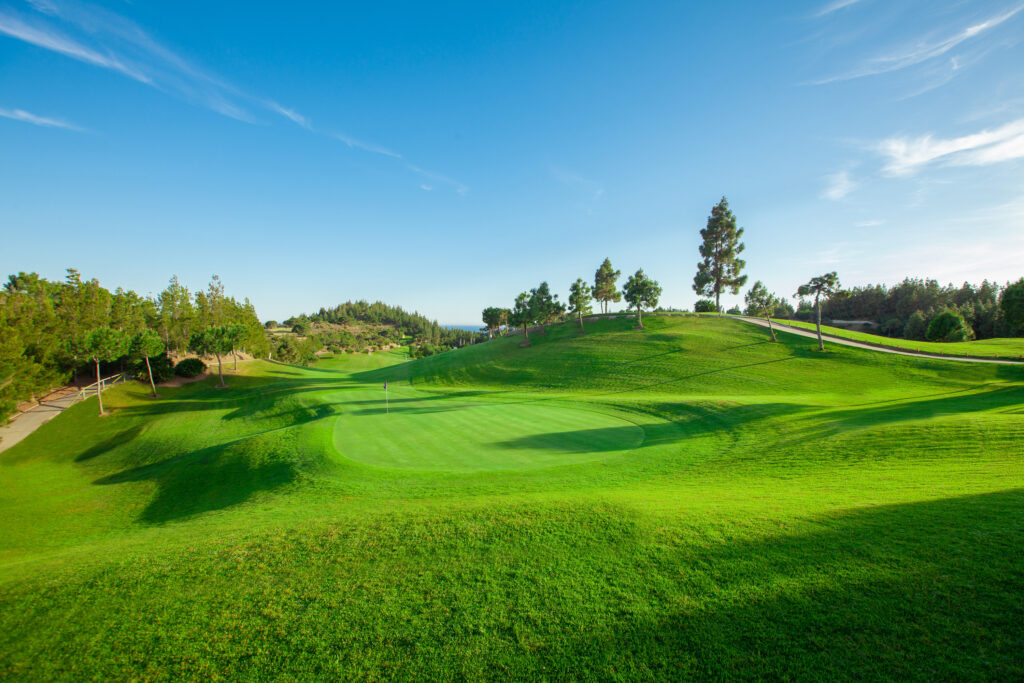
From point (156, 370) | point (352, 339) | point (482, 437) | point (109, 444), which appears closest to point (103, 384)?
point (156, 370)

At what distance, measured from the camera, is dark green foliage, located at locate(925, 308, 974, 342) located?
51.4 metres

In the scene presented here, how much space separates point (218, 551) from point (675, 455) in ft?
49.5

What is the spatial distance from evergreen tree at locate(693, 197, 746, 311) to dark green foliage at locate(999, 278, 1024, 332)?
1340 inches

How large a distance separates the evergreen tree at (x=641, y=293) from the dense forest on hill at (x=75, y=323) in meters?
54.4

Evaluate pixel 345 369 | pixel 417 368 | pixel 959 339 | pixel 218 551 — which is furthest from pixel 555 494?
pixel 345 369

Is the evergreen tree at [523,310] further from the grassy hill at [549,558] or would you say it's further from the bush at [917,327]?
the bush at [917,327]

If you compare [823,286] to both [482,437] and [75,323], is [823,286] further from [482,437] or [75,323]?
[75,323]

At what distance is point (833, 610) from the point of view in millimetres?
4855

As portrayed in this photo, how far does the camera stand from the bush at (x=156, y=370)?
144 feet

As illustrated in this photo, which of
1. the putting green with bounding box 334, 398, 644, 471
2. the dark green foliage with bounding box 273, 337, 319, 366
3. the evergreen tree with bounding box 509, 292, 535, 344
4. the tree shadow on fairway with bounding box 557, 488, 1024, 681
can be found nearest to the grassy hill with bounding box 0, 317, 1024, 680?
the tree shadow on fairway with bounding box 557, 488, 1024, 681

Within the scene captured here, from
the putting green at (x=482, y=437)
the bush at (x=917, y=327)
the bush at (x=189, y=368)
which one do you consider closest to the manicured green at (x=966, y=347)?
the bush at (x=917, y=327)

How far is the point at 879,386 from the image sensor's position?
3047cm

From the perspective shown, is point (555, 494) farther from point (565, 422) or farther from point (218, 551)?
point (565, 422)

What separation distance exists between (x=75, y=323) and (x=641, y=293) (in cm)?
7353
